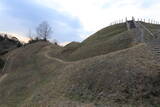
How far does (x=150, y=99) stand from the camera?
43.0 feet

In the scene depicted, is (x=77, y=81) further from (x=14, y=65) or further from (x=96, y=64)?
(x=14, y=65)

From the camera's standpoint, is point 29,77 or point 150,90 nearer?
point 150,90

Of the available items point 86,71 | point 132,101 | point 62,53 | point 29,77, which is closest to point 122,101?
point 132,101

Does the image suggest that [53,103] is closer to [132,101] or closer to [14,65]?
[132,101]

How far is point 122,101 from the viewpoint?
1350 centimetres

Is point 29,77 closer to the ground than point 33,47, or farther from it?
closer to the ground

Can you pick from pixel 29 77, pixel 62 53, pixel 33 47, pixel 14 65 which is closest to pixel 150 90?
pixel 29 77

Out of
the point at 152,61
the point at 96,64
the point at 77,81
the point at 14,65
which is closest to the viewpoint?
the point at 152,61

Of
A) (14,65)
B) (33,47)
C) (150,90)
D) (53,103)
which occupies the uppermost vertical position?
(33,47)

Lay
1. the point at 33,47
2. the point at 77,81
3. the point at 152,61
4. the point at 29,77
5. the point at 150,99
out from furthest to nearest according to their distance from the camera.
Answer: the point at 33,47, the point at 29,77, the point at 77,81, the point at 152,61, the point at 150,99

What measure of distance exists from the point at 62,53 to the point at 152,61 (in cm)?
2680

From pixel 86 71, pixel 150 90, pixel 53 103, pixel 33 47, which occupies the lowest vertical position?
pixel 53 103

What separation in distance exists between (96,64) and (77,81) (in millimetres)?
2440

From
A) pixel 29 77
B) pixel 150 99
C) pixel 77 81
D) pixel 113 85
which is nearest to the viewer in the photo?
pixel 150 99
